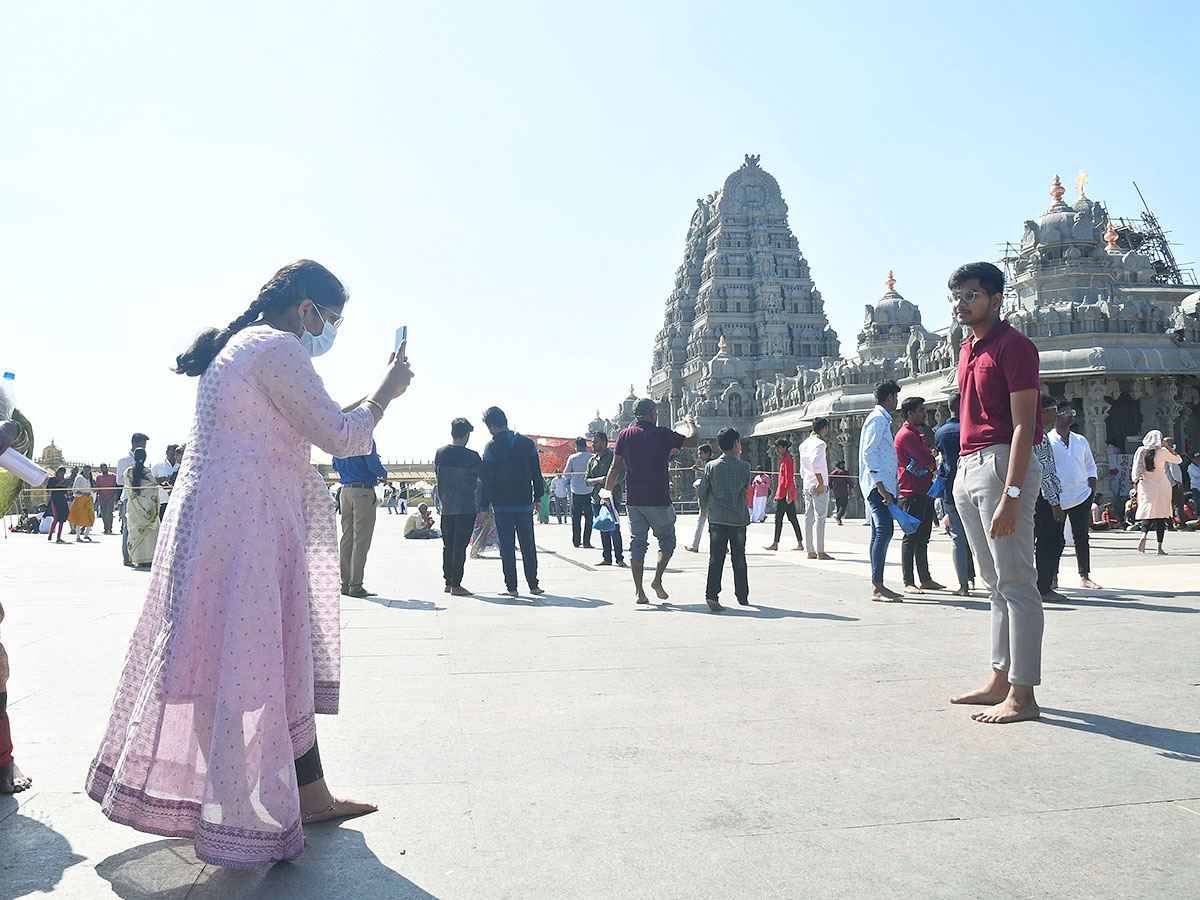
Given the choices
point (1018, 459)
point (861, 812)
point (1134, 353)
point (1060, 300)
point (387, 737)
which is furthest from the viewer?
point (1060, 300)

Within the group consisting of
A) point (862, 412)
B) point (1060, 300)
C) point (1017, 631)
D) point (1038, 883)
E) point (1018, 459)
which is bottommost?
point (1038, 883)

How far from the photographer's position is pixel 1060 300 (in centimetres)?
3094

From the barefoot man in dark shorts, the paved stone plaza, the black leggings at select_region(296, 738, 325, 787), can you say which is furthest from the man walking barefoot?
the black leggings at select_region(296, 738, 325, 787)

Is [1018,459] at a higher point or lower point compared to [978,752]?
higher

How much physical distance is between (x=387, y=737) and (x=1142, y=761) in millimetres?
2973

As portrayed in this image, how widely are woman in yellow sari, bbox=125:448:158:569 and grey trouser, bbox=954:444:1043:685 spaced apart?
1217cm

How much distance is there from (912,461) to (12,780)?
8.02m

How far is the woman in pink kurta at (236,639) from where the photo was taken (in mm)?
2699

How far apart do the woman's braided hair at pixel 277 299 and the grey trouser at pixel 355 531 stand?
6610 mm

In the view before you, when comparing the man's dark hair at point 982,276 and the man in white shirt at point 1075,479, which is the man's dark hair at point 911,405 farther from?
the man's dark hair at point 982,276

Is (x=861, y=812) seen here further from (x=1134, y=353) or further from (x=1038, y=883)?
(x=1134, y=353)

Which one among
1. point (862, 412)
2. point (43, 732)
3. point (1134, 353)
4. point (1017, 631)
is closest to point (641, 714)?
point (1017, 631)

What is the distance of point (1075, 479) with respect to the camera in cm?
964

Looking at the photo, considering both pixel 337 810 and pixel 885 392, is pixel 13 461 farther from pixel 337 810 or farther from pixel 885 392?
pixel 885 392
